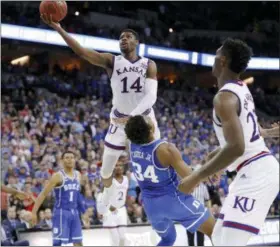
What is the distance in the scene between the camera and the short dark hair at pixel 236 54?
183 inches

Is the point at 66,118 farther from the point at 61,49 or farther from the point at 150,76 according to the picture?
the point at 150,76

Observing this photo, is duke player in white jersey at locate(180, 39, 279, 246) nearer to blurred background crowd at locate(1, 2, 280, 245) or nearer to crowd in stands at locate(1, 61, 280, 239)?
crowd in stands at locate(1, 61, 280, 239)

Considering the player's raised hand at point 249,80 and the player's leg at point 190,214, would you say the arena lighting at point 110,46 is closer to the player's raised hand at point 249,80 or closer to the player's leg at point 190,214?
the player's raised hand at point 249,80

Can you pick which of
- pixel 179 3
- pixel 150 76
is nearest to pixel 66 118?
pixel 150 76

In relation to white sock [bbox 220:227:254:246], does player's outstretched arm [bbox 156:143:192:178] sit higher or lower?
higher

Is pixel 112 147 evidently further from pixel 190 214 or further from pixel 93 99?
pixel 93 99

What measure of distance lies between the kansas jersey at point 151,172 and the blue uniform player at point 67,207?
11.2 ft

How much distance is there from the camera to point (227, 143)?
424 centimetres

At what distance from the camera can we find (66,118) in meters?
17.8

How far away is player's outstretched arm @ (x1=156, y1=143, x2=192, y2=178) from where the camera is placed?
5805 mm

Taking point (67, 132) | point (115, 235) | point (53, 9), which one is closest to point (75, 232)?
point (115, 235)

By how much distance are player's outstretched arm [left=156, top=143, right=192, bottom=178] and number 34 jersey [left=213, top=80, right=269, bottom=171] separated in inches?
44.3

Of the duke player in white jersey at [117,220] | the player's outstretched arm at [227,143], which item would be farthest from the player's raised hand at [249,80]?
the player's outstretched arm at [227,143]

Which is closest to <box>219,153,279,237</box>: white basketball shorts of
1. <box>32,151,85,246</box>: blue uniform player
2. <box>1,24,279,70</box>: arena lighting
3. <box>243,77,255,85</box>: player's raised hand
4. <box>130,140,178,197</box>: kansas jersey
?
<box>130,140,178,197</box>: kansas jersey
